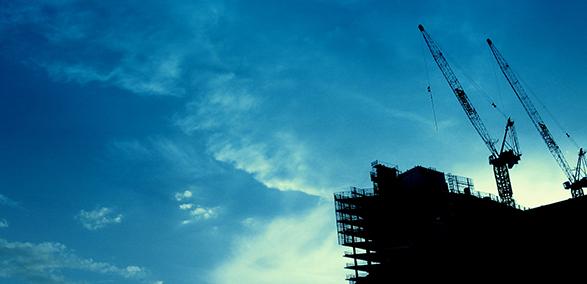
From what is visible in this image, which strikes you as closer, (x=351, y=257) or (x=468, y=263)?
(x=468, y=263)

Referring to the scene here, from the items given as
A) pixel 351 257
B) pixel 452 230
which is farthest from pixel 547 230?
pixel 351 257

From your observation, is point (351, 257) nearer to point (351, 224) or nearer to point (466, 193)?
point (351, 224)

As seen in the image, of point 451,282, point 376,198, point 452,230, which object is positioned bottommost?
point 451,282

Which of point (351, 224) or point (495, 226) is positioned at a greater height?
point (351, 224)

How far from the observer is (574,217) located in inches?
2397

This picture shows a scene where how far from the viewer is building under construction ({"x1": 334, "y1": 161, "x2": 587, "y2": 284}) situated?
6075 cm

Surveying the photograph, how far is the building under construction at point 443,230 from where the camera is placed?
60.8m

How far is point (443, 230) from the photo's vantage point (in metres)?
96.6

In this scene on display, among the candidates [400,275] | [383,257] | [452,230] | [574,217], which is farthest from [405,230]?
[574,217]

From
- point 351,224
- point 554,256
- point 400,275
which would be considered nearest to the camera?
point 554,256

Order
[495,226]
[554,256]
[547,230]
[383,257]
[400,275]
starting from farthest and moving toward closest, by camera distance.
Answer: [383,257] < [400,275] < [495,226] < [547,230] < [554,256]

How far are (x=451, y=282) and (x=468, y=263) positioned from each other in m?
3.92

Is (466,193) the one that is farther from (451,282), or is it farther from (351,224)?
(451,282)

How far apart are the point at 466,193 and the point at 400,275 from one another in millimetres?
55162
